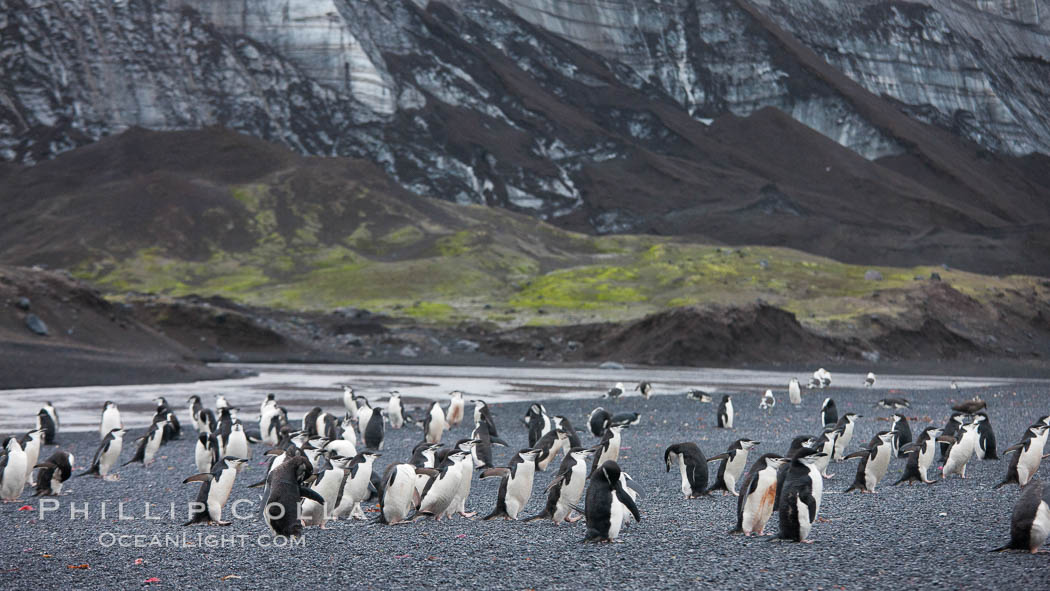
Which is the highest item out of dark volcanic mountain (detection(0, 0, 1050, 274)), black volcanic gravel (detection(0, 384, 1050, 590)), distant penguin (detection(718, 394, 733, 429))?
dark volcanic mountain (detection(0, 0, 1050, 274))

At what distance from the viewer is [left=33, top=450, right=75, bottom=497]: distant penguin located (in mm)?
17297

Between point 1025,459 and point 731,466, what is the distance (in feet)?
16.2

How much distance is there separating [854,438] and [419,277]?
80.8 meters

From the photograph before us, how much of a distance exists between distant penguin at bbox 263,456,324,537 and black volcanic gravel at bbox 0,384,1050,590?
0.34 metres

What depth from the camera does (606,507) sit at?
43.6ft

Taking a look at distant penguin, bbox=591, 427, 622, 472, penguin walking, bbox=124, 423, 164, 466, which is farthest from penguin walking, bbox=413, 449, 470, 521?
penguin walking, bbox=124, 423, 164, 466

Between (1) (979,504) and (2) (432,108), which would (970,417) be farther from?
(2) (432,108)

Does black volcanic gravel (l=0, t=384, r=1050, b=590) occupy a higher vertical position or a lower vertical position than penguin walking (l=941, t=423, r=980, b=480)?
lower

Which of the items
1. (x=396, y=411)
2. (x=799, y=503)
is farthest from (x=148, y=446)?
(x=799, y=503)

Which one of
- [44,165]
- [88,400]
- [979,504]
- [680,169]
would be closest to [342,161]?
[44,165]

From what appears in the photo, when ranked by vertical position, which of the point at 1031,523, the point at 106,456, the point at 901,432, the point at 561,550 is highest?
the point at 1031,523

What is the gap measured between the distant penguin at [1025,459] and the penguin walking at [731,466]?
423cm

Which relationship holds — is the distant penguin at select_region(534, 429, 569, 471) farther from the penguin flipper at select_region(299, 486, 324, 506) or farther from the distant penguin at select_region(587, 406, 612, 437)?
the penguin flipper at select_region(299, 486, 324, 506)

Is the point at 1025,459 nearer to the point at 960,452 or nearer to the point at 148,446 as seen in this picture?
the point at 960,452
